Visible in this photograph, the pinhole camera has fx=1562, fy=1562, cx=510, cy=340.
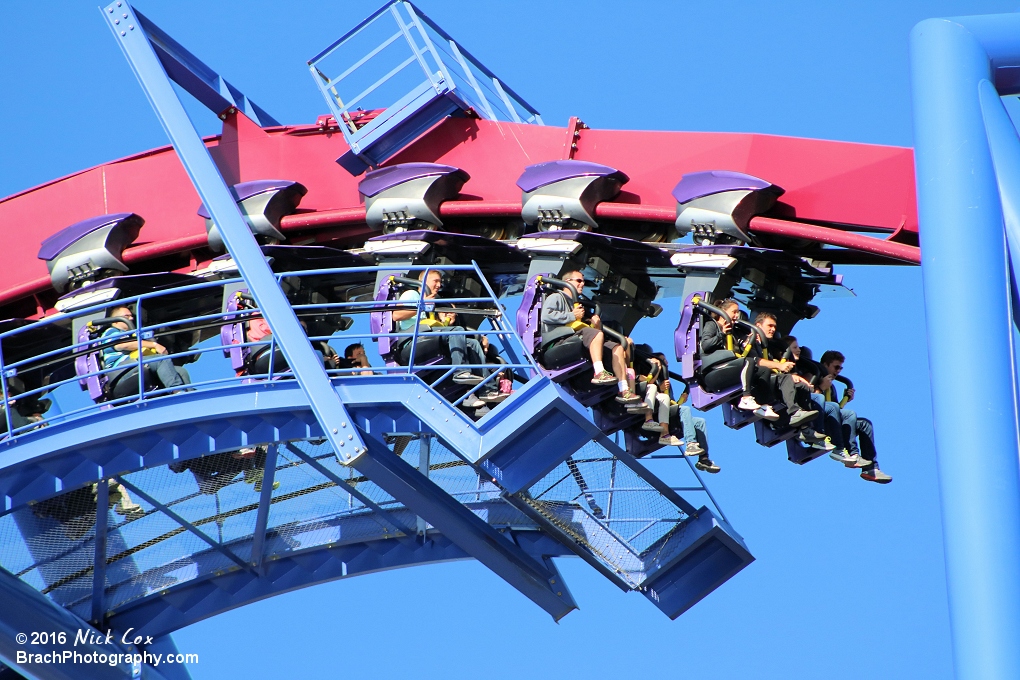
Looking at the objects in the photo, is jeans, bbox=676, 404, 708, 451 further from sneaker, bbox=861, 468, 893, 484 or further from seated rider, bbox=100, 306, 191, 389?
seated rider, bbox=100, 306, 191, 389

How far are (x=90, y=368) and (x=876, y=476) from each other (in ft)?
19.6

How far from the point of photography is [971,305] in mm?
6992

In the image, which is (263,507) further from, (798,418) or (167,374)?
(798,418)

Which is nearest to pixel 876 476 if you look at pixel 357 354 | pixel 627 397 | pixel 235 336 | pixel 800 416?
pixel 800 416

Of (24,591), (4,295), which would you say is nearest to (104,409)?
(24,591)

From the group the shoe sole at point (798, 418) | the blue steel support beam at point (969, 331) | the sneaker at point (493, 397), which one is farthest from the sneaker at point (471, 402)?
the blue steel support beam at point (969, 331)

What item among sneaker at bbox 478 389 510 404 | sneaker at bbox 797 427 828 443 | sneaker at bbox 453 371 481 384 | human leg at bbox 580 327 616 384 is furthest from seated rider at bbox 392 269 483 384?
sneaker at bbox 797 427 828 443

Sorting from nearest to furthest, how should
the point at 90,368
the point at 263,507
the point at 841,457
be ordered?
1. the point at 263,507
2. the point at 90,368
3. the point at 841,457

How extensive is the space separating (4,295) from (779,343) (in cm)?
617

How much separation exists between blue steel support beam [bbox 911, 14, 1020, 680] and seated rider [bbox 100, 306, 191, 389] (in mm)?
5262

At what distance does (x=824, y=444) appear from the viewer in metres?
11.6

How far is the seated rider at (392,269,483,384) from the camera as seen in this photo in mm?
10640

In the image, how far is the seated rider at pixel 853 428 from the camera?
1184cm

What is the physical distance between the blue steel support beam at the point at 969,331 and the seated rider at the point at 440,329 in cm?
391
